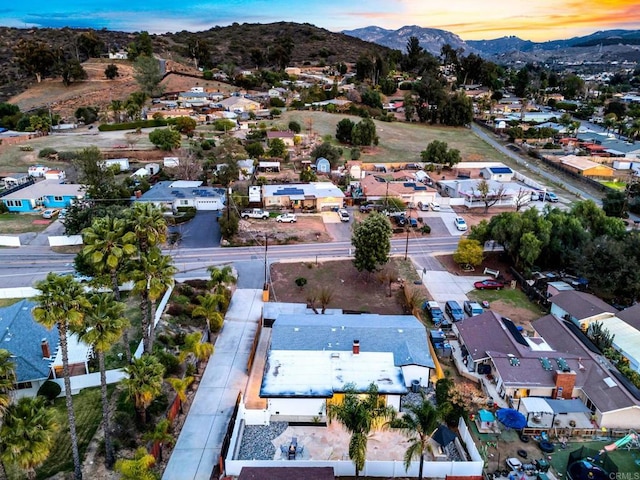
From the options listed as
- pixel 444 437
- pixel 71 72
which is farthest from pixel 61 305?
pixel 71 72

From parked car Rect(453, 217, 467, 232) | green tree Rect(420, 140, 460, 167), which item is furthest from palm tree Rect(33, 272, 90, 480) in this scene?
green tree Rect(420, 140, 460, 167)

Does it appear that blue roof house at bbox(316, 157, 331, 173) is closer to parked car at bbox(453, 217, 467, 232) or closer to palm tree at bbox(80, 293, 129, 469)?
parked car at bbox(453, 217, 467, 232)

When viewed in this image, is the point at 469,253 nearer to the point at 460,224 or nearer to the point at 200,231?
the point at 460,224

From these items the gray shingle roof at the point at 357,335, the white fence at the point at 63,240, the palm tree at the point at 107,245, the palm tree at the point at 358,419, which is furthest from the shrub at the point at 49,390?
the white fence at the point at 63,240

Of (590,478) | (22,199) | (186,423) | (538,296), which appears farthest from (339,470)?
(22,199)

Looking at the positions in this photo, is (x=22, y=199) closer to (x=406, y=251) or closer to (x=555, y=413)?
(x=406, y=251)
